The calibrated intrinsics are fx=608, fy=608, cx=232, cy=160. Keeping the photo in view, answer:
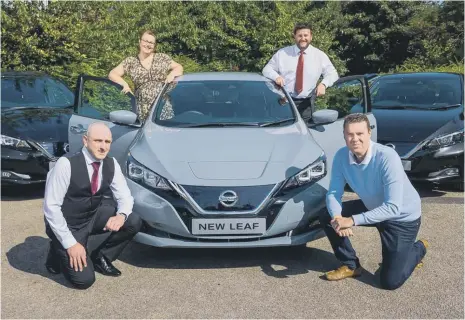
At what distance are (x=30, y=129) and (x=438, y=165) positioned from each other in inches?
178

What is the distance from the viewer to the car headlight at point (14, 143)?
6.61 m

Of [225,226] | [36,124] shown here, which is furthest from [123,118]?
[36,124]

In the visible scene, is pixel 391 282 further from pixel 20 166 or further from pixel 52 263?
pixel 20 166

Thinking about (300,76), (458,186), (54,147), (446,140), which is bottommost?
(458,186)

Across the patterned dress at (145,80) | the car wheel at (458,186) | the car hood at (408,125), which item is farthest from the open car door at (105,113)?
the car wheel at (458,186)

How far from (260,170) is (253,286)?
84cm

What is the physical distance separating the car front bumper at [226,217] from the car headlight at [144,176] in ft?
0.20

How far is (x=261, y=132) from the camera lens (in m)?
5.07

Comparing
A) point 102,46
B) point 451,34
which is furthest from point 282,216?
point 451,34

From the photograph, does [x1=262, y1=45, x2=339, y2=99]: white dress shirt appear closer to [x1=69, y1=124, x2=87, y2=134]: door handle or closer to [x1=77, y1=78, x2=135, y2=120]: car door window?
[x1=77, y1=78, x2=135, y2=120]: car door window

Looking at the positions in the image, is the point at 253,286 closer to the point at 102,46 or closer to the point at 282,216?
the point at 282,216

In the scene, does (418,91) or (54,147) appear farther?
(418,91)

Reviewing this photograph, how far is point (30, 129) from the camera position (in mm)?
6840

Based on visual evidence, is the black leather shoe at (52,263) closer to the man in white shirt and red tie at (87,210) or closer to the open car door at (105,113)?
the man in white shirt and red tie at (87,210)
